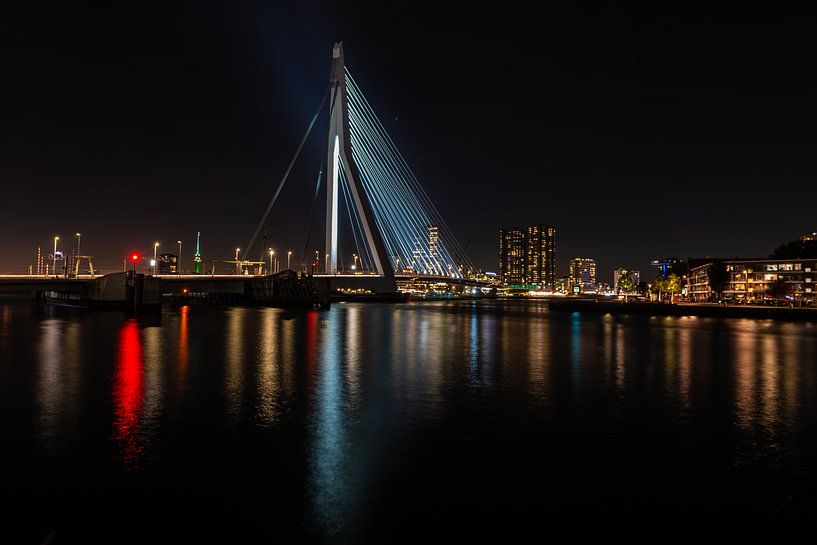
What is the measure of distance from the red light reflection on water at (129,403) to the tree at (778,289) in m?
105

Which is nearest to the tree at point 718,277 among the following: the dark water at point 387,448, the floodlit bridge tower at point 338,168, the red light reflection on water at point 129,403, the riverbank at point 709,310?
the riverbank at point 709,310

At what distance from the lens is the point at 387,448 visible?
9.58 metres

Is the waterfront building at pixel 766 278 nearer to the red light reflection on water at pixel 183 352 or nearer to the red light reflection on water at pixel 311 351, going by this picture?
the red light reflection on water at pixel 311 351

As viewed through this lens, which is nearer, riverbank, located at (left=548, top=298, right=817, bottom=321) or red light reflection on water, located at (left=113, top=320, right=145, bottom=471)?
red light reflection on water, located at (left=113, top=320, right=145, bottom=471)

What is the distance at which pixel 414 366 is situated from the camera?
2067 centimetres

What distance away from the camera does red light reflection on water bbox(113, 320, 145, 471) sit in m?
9.09

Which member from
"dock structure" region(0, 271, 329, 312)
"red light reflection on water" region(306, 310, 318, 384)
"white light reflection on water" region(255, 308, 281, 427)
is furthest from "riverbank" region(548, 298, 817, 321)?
"white light reflection on water" region(255, 308, 281, 427)

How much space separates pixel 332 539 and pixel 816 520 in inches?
220

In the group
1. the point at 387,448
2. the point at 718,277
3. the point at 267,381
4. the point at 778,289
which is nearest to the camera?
the point at 387,448

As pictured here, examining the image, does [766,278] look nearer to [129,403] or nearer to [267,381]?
[267,381]

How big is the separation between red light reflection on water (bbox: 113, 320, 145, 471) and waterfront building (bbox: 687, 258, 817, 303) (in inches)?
4198

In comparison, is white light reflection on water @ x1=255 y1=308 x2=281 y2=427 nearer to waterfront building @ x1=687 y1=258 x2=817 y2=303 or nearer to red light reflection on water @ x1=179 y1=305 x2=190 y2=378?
red light reflection on water @ x1=179 y1=305 x2=190 y2=378

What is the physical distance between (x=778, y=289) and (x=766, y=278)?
32.1 feet

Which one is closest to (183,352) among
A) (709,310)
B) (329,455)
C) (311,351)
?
(311,351)
